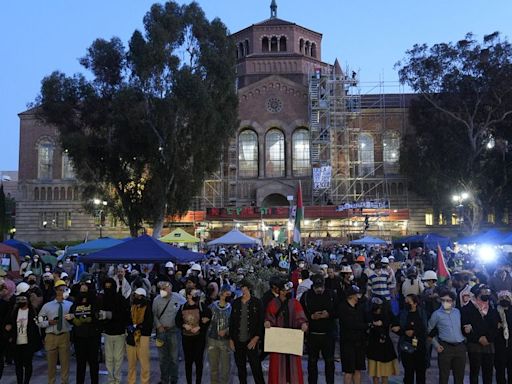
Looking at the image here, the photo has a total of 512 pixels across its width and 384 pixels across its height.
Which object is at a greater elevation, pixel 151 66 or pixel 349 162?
pixel 151 66

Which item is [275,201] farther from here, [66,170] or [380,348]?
[380,348]

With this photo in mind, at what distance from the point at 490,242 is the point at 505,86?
60.4 feet

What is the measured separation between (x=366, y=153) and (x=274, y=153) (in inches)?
A: 328

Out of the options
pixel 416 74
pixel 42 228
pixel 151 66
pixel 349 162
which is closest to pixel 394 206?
pixel 349 162

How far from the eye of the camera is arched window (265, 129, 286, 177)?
4838 centimetres

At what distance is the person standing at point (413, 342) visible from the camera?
27.3ft

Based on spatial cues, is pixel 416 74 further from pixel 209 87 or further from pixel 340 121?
pixel 209 87

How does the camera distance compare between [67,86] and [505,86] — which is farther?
[505,86]

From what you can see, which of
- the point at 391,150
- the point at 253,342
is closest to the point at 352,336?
the point at 253,342

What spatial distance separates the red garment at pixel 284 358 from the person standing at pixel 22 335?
3999 millimetres

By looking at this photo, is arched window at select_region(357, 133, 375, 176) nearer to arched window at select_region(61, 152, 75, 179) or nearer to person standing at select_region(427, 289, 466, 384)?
arched window at select_region(61, 152, 75, 179)

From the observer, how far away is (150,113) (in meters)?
31.8

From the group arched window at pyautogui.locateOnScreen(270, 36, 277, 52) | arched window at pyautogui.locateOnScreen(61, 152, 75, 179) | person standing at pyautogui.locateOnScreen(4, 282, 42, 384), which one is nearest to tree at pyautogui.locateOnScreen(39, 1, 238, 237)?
arched window at pyautogui.locateOnScreen(61, 152, 75, 179)

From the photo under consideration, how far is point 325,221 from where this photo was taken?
44375 mm
